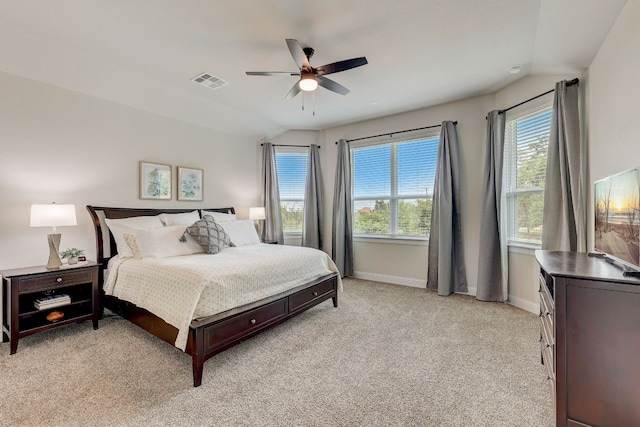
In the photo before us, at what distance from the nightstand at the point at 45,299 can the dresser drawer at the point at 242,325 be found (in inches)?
65.4

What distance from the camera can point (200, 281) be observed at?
7.07 feet

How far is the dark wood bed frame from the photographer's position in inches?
82.3

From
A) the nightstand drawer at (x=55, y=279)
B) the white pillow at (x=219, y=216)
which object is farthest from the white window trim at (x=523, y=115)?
the nightstand drawer at (x=55, y=279)

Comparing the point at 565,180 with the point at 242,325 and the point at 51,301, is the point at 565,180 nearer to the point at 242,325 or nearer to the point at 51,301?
the point at 242,325

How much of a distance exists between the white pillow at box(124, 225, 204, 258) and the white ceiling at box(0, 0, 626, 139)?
5.72 feet

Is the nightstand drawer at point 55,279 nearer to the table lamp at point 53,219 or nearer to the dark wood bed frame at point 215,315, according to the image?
the table lamp at point 53,219

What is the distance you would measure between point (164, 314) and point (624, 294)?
2.84 meters

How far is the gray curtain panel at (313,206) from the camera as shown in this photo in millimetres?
5273

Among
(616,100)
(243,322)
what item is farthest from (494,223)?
(243,322)

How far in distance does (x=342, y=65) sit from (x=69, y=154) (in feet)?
10.2

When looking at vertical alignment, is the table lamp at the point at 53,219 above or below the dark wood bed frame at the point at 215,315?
above

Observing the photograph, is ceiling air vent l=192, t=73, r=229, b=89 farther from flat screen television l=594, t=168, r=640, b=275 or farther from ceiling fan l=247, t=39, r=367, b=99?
flat screen television l=594, t=168, r=640, b=275

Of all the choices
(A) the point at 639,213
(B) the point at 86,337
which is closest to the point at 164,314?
(B) the point at 86,337

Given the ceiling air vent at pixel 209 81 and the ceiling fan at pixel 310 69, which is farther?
the ceiling air vent at pixel 209 81
